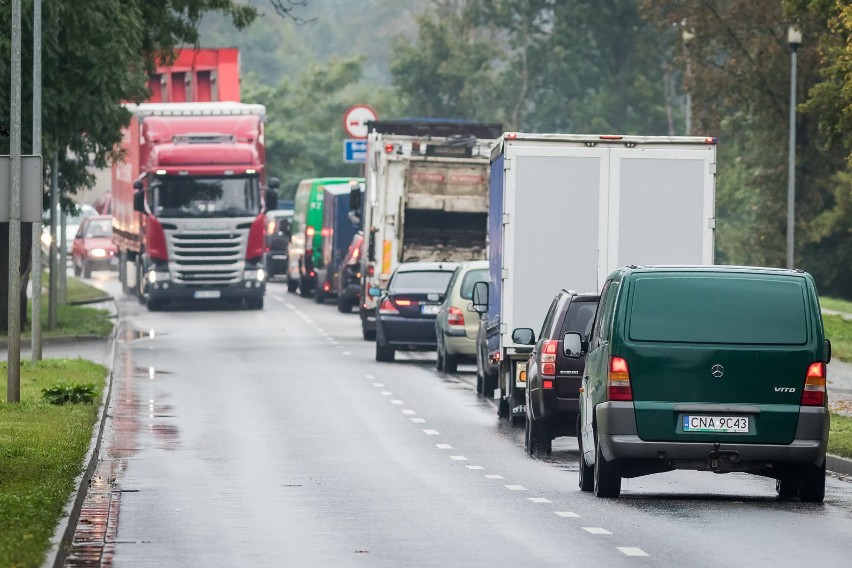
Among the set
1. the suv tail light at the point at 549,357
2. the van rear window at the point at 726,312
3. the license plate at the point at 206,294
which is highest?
the van rear window at the point at 726,312

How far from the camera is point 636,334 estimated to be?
1706cm

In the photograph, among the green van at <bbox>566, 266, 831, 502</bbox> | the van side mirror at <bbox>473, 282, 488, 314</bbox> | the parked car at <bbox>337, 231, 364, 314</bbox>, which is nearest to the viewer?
the green van at <bbox>566, 266, 831, 502</bbox>

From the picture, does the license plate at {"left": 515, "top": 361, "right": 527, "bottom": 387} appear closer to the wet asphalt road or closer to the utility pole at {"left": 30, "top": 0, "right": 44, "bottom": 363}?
the wet asphalt road

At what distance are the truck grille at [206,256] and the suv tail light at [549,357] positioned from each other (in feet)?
95.9

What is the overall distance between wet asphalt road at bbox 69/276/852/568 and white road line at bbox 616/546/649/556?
1cm

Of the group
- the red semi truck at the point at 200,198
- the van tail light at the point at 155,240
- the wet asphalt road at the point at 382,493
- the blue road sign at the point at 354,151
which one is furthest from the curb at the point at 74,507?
the blue road sign at the point at 354,151

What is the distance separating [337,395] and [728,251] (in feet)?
137

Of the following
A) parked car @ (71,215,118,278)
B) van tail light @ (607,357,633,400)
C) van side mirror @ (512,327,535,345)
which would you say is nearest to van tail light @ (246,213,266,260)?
parked car @ (71,215,118,278)

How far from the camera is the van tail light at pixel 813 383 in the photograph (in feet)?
55.9

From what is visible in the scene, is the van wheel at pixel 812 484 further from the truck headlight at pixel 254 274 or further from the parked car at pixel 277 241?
the parked car at pixel 277 241

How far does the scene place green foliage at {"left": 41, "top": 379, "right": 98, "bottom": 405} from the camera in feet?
87.4

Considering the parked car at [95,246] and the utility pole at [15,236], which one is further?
the parked car at [95,246]

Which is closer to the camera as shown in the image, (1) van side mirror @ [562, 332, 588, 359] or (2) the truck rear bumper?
(2) the truck rear bumper

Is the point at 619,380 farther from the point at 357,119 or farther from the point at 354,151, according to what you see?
the point at 357,119
